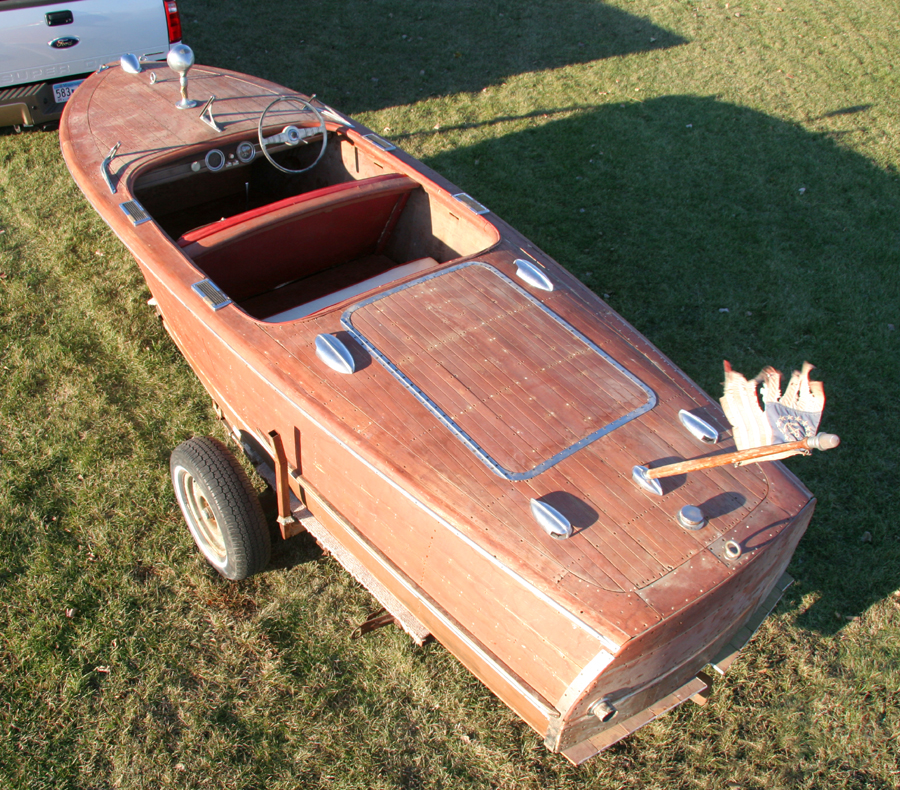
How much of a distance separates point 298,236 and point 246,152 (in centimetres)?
75

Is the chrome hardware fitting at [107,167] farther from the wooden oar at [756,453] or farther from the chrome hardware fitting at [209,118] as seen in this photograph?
the wooden oar at [756,453]

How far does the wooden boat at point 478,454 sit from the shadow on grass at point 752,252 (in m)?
1.46

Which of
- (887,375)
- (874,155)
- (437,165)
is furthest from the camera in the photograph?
(874,155)

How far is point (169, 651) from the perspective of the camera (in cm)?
368

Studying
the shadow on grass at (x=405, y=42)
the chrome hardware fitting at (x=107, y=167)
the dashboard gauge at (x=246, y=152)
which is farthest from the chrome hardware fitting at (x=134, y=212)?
the shadow on grass at (x=405, y=42)

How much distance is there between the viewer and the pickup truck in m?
5.71

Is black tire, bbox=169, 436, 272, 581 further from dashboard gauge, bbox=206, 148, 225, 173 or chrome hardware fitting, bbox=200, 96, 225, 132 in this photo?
chrome hardware fitting, bbox=200, 96, 225, 132

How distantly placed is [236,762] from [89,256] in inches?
172

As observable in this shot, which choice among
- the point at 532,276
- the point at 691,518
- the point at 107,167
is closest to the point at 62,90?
the point at 107,167

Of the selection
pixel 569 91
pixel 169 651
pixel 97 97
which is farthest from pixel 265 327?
pixel 569 91

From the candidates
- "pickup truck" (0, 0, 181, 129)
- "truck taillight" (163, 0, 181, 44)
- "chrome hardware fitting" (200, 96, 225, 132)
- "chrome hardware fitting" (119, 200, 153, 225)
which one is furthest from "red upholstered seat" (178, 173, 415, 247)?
"truck taillight" (163, 0, 181, 44)

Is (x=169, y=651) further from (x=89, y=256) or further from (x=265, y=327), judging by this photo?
(x=89, y=256)

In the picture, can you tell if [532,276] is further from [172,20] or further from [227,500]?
[172,20]

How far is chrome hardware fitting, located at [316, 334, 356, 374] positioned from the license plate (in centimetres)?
465
